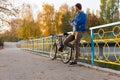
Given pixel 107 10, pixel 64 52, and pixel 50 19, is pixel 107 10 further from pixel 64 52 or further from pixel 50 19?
pixel 64 52

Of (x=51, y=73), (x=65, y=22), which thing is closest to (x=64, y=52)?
(x=51, y=73)

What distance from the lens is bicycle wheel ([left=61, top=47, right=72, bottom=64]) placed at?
8914 millimetres

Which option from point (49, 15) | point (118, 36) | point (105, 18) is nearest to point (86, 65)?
point (118, 36)

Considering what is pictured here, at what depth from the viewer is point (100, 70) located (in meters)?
6.86

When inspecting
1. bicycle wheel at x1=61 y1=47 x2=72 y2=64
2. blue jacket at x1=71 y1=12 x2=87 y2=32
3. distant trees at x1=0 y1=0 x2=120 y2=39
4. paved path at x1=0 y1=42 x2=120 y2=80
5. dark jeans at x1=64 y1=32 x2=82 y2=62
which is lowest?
paved path at x1=0 y1=42 x2=120 y2=80

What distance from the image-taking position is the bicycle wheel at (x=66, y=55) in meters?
8.91

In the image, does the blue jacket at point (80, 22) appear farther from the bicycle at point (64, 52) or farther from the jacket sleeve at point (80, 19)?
the bicycle at point (64, 52)

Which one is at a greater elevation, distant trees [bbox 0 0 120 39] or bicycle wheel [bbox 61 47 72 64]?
distant trees [bbox 0 0 120 39]

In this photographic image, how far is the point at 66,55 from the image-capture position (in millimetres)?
9273

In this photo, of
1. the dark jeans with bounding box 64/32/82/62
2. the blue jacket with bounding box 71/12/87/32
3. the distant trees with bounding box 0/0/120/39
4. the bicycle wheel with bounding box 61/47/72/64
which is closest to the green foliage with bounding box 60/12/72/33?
the distant trees with bounding box 0/0/120/39

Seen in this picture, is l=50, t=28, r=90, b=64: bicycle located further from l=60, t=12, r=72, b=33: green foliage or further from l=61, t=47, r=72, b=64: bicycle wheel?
l=60, t=12, r=72, b=33: green foliage

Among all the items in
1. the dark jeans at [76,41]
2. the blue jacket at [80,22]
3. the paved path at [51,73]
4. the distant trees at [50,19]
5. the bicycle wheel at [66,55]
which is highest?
the distant trees at [50,19]

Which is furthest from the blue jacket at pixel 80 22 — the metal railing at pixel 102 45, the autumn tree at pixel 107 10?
the autumn tree at pixel 107 10

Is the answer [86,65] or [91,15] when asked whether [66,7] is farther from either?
[86,65]
